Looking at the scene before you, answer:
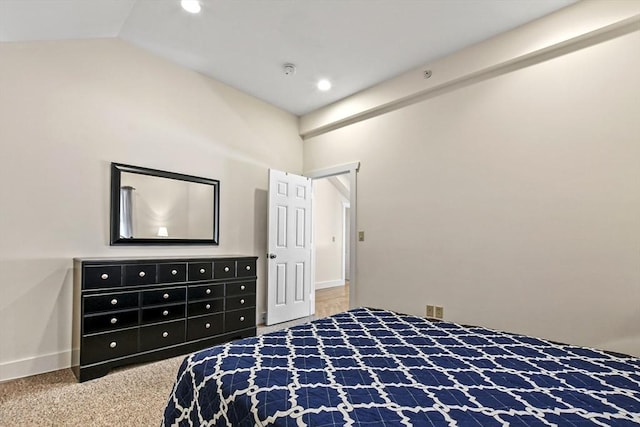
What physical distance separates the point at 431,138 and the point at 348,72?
45.7 inches

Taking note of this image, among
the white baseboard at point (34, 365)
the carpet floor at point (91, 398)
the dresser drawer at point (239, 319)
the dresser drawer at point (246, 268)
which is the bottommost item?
the carpet floor at point (91, 398)

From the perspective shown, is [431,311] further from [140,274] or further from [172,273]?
[140,274]

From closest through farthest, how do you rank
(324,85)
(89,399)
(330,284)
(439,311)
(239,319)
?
(89,399) < (439,311) < (239,319) < (324,85) < (330,284)

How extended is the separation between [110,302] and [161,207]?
1054 mm

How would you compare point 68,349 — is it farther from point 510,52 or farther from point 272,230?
point 510,52

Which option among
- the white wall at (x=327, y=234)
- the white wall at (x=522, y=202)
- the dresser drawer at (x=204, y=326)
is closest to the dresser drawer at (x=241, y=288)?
the dresser drawer at (x=204, y=326)

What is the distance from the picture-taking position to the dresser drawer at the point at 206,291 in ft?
9.83

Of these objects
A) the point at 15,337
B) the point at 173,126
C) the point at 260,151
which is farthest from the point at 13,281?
the point at 260,151

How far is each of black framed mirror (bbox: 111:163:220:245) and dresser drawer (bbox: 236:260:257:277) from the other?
1.64 feet

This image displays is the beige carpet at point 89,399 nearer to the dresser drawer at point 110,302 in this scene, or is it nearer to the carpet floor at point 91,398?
the carpet floor at point 91,398

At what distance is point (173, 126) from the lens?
3.40 metres

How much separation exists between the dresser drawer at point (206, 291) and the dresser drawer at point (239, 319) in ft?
0.79

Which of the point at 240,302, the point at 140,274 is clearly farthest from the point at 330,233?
the point at 140,274

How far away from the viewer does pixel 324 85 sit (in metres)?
3.80
